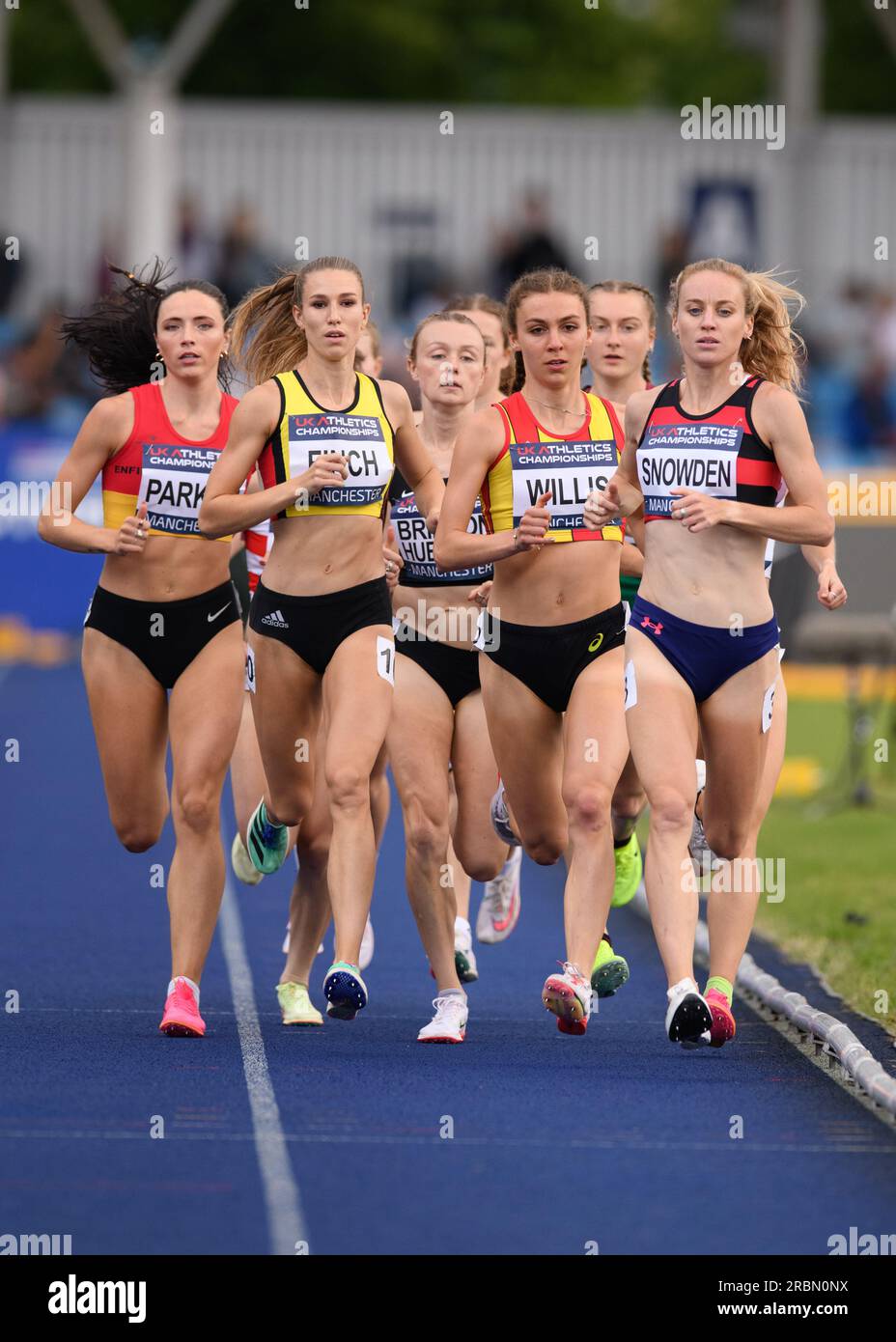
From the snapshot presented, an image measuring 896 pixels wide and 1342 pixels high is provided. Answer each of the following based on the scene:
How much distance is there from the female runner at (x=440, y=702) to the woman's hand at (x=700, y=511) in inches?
49.3

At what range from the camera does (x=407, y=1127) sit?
689 cm

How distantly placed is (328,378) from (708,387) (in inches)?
50.4

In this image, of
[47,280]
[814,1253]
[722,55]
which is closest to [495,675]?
[814,1253]

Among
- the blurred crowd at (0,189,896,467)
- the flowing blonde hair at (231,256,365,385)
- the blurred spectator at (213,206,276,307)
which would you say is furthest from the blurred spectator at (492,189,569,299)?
the flowing blonde hair at (231,256,365,385)

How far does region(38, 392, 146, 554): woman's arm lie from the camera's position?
8250 millimetres

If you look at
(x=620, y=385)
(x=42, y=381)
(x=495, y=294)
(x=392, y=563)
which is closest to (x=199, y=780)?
(x=392, y=563)

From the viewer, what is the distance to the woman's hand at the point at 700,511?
7598 millimetres

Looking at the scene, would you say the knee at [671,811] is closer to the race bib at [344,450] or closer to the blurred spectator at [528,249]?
the race bib at [344,450]

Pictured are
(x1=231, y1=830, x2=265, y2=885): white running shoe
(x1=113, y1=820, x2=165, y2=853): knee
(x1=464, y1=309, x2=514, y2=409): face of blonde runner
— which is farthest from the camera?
(x1=231, y1=830, x2=265, y2=885): white running shoe

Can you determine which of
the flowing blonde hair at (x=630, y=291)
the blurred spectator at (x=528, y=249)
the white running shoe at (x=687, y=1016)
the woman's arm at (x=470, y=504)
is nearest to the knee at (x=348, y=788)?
the woman's arm at (x=470, y=504)

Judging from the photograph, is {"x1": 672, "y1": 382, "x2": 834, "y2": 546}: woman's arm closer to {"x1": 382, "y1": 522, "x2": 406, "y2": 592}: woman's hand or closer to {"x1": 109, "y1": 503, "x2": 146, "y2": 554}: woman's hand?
{"x1": 382, "y1": 522, "x2": 406, "y2": 592}: woman's hand

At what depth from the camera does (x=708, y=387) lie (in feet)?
26.1

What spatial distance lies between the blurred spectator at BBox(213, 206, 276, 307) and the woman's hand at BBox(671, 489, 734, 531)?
59.0 feet

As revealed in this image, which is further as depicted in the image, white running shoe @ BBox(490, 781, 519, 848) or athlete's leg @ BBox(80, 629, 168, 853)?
white running shoe @ BBox(490, 781, 519, 848)
